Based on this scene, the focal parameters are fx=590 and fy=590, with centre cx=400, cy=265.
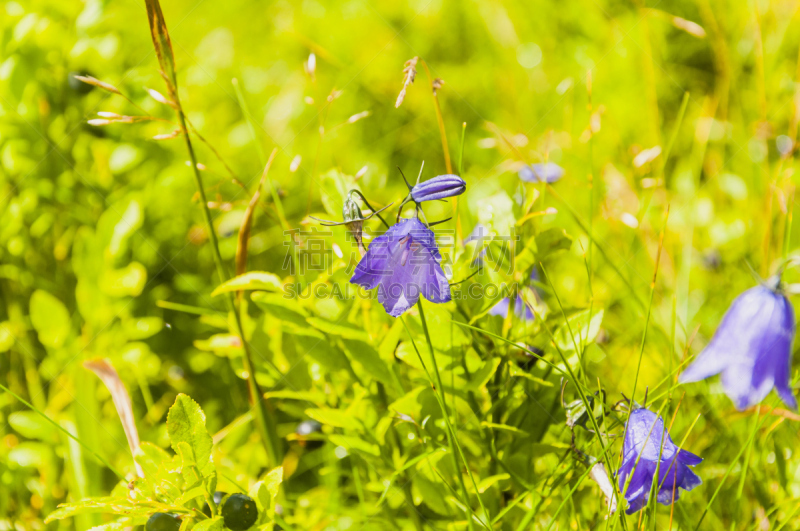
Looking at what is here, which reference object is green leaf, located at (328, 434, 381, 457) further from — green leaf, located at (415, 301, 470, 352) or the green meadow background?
green leaf, located at (415, 301, 470, 352)

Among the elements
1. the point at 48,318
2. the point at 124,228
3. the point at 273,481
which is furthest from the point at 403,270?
the point at 48,318

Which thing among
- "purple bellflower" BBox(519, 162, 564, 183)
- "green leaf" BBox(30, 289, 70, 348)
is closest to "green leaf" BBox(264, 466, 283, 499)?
"green leaf" BBox(30, 289, 70, 348)

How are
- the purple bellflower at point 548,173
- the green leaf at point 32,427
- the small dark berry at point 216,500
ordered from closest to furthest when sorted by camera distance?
the small dark berry at point 216,500 < the green leaf at point 32,427 < the purple bellflower at point 548,173

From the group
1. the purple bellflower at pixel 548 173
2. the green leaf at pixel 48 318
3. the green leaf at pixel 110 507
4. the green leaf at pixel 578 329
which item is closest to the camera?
the green leaf at pixel 110 507

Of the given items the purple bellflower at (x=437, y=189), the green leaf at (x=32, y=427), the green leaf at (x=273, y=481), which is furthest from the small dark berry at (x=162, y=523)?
the green leaf at (x=32, y=427)

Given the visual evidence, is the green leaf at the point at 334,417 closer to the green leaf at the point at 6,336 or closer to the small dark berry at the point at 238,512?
the small dark berry at the point at 238,512

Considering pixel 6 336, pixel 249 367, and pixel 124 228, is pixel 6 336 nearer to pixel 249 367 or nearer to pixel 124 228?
pixel 124 228

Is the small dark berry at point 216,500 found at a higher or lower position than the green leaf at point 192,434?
lower
